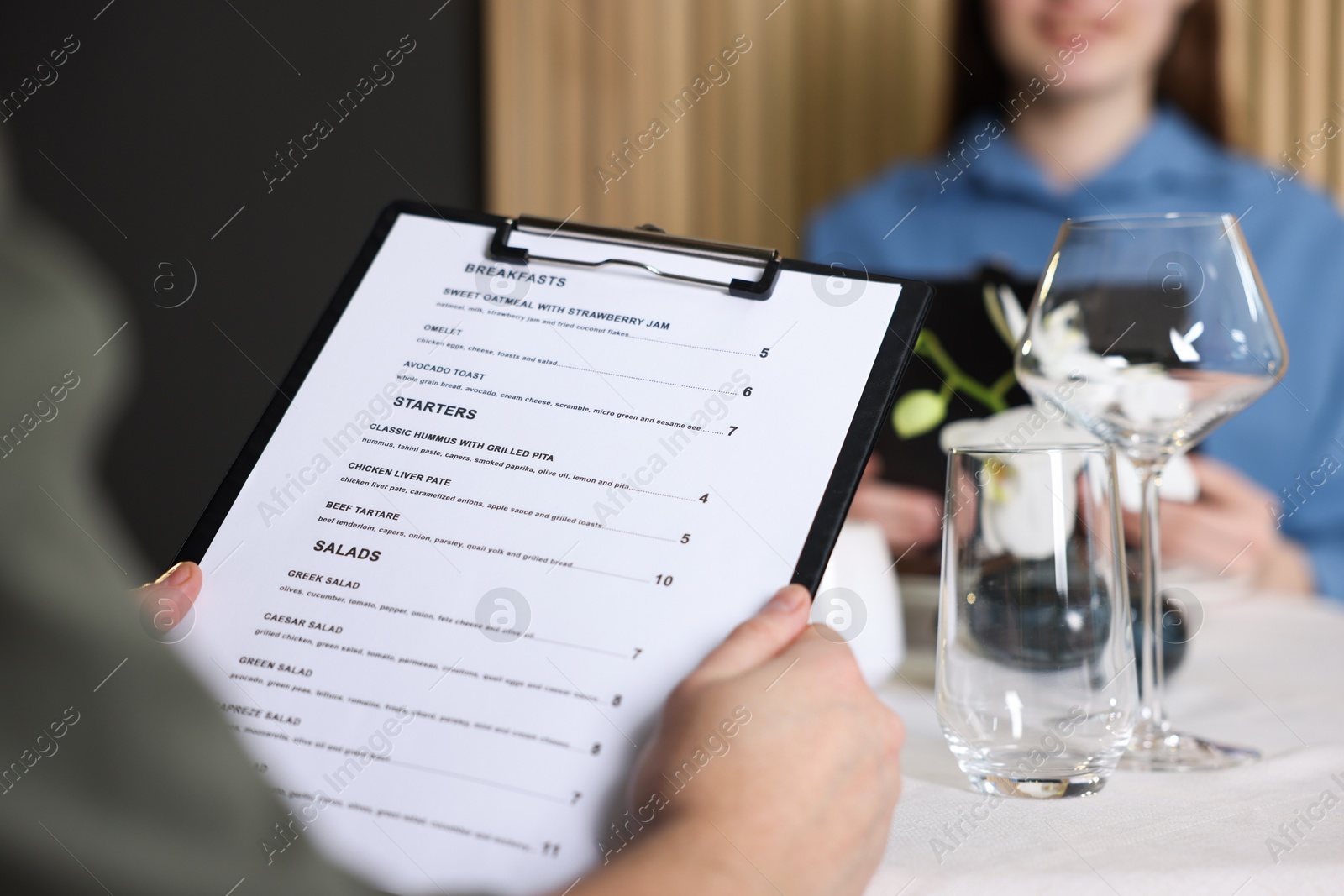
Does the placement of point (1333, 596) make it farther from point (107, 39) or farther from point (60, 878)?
point (107, 39)

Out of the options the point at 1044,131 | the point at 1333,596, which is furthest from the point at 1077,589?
the point at 1044,131

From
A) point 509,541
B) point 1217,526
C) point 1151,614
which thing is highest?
point 1217,526

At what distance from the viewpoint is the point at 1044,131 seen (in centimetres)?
150

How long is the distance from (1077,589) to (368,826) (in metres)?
0.28

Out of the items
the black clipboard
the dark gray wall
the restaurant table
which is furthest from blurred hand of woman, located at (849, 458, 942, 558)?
the dark gray wall

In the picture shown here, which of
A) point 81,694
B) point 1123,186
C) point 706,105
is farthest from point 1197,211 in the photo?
point 81,694

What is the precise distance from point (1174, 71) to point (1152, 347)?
3.89 feet

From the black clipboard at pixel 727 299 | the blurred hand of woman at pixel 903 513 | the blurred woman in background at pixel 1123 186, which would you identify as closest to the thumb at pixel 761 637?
the black clipboard at pixel 727 299

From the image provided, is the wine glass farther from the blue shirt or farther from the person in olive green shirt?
the blue shirt

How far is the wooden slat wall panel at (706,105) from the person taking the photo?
65.6 inches

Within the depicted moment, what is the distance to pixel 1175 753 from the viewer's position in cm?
48

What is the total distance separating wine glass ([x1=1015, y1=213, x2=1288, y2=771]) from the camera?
0.49m

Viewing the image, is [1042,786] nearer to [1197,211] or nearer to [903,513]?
[903,513]

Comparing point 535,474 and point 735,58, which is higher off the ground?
point 735,58
